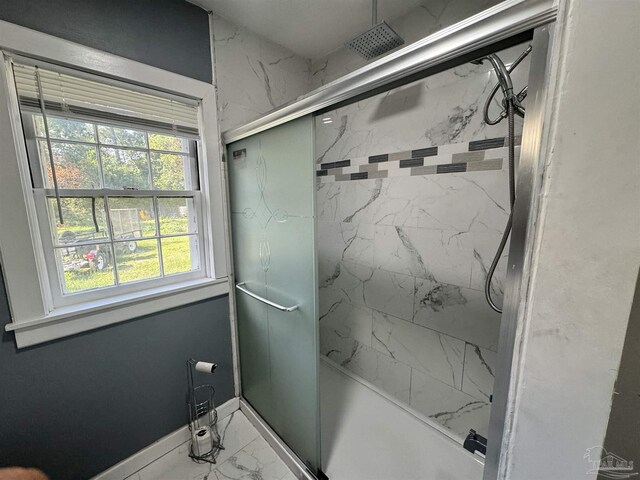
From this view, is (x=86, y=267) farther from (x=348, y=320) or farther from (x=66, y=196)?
(x=348, y=320)

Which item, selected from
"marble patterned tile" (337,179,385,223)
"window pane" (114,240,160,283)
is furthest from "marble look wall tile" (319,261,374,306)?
"window pane" (114,240,160,283)

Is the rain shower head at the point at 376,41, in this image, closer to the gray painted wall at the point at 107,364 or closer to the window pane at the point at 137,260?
the gray painted wall at the point at 107,364

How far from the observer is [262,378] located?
1.64 meters

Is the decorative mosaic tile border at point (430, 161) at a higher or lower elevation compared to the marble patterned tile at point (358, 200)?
higher

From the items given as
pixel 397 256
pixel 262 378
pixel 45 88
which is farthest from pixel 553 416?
pixel 45 88

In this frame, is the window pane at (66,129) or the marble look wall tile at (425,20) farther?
the marble look wall tile at (425,20)

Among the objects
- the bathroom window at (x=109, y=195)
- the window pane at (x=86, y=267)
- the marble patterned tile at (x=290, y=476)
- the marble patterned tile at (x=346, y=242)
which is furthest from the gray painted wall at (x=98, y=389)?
the marble patterned tile at (x=346, y=242)

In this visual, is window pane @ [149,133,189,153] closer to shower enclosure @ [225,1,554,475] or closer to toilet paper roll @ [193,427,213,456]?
shower enclosure @ [225,1,554,475]

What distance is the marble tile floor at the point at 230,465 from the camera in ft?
4.56

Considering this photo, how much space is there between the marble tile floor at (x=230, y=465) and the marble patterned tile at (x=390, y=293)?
44.3 inches

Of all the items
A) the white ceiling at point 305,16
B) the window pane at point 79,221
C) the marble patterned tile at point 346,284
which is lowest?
the marble patterned tile at point 346,284

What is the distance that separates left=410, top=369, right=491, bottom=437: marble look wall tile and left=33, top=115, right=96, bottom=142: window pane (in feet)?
7.57

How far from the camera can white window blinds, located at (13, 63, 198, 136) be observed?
1062 mm

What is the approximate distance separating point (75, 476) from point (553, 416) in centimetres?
198
